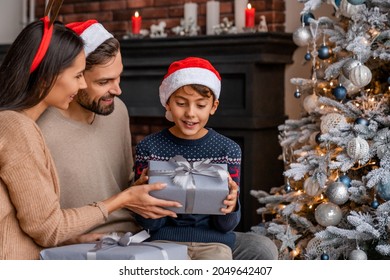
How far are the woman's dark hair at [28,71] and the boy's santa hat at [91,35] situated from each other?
26 centimetres

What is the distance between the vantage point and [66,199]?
85.4 inches

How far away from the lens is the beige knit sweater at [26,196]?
5.75 feet

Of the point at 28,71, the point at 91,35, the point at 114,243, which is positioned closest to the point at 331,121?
the point at 91,35

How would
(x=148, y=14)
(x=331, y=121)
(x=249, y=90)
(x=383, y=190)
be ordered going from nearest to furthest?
(x=383, y=190) < (x=331, y=121) < (x=249, y=90) < (x=148, y=14)

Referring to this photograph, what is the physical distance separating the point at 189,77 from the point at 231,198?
1.35 feet

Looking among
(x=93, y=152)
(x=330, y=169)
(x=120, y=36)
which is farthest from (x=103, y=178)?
(x=120, y=36)

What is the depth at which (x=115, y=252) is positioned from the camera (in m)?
1.77

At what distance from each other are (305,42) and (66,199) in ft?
4.71

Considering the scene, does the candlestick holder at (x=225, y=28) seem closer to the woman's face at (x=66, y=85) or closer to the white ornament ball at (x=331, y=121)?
the white ornament ball at (x=331, y=121)

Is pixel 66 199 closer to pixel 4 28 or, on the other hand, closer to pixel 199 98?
pixel 199 98

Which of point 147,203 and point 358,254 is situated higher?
point 147,203

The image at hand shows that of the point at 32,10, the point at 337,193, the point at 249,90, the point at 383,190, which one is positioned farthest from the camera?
the point at 32,10

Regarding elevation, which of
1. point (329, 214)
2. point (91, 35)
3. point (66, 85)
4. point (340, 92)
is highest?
point (91, 35)

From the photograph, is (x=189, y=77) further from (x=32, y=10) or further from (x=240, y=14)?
(x=32, y=10)
